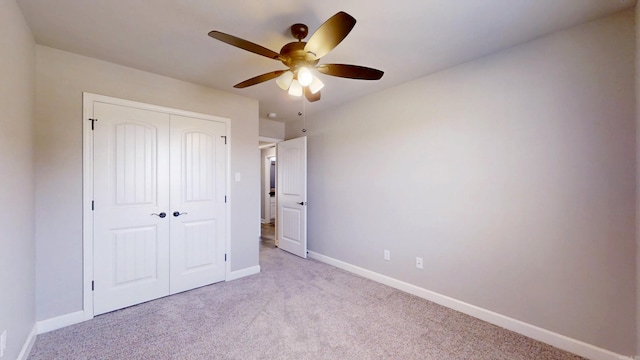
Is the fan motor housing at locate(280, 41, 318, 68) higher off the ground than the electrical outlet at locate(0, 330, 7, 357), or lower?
higher

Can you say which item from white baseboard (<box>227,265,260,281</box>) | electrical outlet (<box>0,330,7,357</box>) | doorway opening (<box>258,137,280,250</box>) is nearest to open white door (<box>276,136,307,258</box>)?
white baseboard (<box>227,265,260,281</box>)

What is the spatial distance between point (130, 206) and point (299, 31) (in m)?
2.34

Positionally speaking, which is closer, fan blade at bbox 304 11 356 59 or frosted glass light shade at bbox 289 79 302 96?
fan blade at bbox 304 11 356 59

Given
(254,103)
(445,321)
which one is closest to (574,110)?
(445,321)

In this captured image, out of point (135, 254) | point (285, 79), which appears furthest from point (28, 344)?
point (285, 79)

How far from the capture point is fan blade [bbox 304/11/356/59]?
1316mm

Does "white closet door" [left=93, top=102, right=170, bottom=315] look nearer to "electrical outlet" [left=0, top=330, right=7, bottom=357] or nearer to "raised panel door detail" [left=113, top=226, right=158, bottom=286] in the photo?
"raised panel door detail" [left=113, top=226, right=158, bottom=286]

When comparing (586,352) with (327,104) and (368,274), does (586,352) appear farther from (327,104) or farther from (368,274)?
(327,104)

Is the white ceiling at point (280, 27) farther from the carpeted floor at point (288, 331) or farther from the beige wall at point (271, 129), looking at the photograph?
the carpeted floor at point (288, 331)

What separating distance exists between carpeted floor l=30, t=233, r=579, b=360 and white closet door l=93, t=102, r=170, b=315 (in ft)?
0.80

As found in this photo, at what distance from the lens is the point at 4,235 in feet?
4.89

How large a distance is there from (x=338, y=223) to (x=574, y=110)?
2.75 metres

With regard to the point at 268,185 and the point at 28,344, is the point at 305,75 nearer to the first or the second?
the point at 28,344

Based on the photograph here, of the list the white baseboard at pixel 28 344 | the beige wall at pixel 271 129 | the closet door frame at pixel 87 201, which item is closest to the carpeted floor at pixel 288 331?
the white baseboard at pixel 28 344
